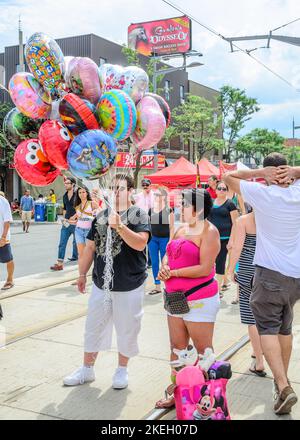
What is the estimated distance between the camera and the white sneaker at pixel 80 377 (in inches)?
163

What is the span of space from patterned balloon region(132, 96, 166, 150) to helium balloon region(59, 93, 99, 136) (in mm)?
793

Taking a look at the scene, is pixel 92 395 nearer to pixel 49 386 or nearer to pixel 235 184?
pixel 49 386

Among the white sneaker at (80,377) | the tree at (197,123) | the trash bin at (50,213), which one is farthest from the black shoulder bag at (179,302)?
the tree at (197,123)

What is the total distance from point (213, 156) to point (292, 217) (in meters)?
48.4

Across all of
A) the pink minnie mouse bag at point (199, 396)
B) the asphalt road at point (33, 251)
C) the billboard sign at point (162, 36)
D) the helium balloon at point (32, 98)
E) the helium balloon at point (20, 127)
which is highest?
the billboard sign at point (162, 36)

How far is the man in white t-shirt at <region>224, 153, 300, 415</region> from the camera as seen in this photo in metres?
3.57

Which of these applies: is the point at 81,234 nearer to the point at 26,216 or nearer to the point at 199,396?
the point at 199,396

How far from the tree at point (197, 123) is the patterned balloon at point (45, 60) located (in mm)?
30327

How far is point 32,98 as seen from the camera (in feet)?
15.1

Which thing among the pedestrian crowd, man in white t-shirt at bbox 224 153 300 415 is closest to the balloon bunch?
the pedestrian crowd

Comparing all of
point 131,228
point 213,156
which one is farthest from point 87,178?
point 213,156

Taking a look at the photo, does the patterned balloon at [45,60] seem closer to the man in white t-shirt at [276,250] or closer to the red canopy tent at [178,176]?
the man in white t-shirt at [276,250]

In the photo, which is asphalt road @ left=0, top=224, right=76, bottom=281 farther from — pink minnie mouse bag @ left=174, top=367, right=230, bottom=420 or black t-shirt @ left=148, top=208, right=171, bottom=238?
pink minnie mouse bag @ left=174, top=367, right=230, bottom=420

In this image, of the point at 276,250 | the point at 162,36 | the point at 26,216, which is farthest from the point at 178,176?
the point at 162,36
